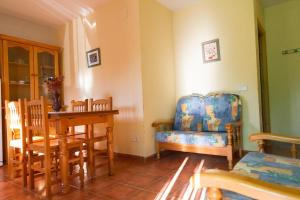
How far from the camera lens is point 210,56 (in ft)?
11.0

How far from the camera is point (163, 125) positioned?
3.28 metres

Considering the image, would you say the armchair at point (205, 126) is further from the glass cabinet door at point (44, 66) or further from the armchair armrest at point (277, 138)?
the glass cabinet door at point (44, 66)

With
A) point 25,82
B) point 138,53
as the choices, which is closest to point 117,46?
point 138,53

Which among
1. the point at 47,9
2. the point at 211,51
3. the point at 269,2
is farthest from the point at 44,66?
the point at 269,2

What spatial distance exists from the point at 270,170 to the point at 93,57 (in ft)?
10.9

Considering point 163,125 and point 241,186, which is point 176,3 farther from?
point 241,186

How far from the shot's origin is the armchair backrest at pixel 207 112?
2.99 metres

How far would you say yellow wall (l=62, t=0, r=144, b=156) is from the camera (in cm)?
310

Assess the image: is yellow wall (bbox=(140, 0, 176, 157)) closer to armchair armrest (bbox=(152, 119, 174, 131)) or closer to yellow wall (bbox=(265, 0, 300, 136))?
armchair armrest (bbox=(152, 119, 174, 131))

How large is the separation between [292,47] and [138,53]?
292 centimetres

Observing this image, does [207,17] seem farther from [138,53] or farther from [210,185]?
[210,185]

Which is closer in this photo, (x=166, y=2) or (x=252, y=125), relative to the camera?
(x=252, y=125)

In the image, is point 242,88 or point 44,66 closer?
point 242,88

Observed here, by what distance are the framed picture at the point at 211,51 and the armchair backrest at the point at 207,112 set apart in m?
0.63
